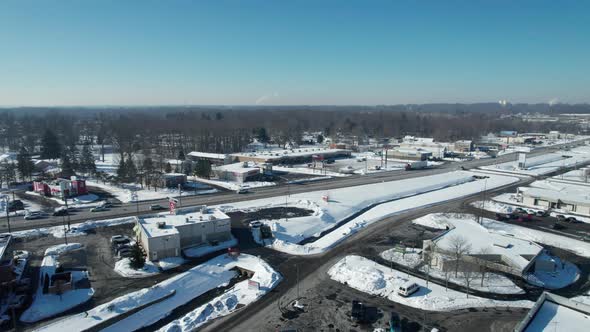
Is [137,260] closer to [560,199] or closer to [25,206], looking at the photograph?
[25,206]

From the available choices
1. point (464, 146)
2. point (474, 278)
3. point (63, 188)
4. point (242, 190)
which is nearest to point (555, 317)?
point (474, 278)

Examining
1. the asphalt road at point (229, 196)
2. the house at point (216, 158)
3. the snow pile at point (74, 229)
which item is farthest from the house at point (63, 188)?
the house at point (216, 158)

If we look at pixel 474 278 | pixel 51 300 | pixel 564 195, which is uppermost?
pixel 564 195

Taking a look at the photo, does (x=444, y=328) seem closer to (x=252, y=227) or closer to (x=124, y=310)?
(x=124, y=310)

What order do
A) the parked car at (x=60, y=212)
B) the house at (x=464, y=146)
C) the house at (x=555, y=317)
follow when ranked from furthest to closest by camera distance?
the house at (x=464, y=146)
the parked car at (x=60, y=212)
the house at (x=555, y=317)

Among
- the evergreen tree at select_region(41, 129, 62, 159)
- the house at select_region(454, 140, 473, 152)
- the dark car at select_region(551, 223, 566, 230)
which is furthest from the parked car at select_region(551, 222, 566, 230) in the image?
the evergreen tree at select_region(41, 129, 62, 159)

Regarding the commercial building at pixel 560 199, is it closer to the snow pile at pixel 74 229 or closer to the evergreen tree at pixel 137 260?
the evergreen tree at pixel 137 260
